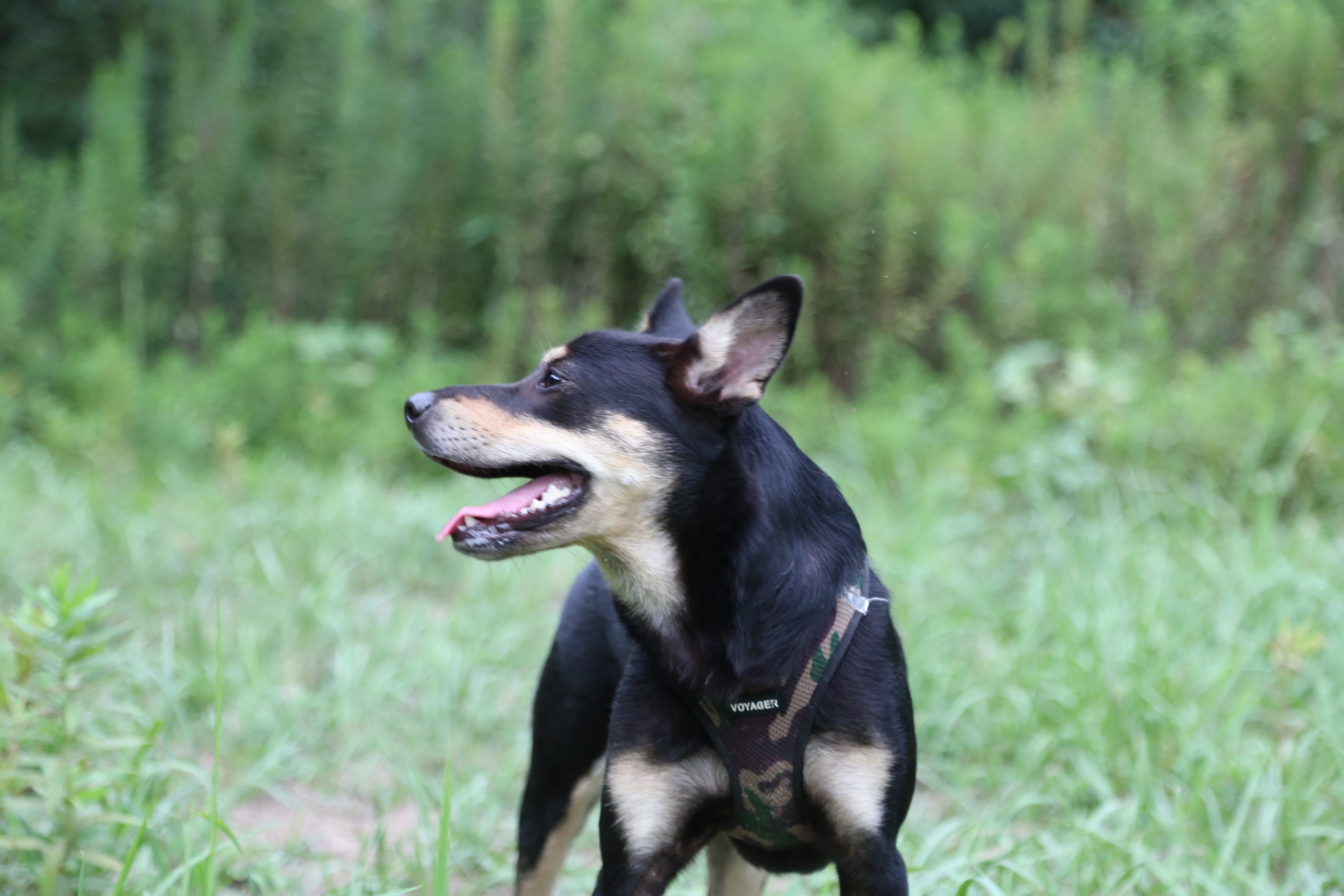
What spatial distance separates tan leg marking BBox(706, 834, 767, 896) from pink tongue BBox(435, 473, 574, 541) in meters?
1.04

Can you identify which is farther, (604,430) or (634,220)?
(634,220)

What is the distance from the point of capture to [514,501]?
2256 millimetres

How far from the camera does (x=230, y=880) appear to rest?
9.21 ft

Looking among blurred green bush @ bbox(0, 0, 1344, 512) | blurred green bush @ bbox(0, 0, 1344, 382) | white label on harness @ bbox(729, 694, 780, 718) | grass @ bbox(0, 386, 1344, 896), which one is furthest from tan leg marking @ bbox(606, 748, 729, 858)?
blurred green bush @ bbox(0, 0, 1344, 382)

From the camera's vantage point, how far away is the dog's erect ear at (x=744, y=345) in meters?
2.22

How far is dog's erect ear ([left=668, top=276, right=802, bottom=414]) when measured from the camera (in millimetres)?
2223

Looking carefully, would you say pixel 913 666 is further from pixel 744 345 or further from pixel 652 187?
pixel 652 187

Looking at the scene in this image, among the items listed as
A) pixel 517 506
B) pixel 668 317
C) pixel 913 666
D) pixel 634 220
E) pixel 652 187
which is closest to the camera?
pixel 517 506

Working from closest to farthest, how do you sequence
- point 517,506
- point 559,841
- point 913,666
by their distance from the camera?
1. point 517,506
2. point 559,841
3. point 913,666

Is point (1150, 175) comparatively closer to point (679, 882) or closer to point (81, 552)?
point (679, 882)

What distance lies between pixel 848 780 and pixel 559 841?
0.88 m

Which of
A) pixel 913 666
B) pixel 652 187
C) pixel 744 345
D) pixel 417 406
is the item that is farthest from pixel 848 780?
pixel 652 187

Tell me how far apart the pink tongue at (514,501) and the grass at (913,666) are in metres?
0.48

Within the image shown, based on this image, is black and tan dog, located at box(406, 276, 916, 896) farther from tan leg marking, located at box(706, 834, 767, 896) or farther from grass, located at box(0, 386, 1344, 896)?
grass, located at box(0, 386, 1344, 896)
